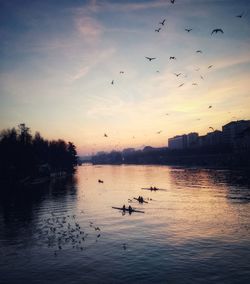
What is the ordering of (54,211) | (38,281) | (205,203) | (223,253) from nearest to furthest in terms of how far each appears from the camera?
1. (38,281)
2. (223,253)
3. (54,211)
4. (205,203)

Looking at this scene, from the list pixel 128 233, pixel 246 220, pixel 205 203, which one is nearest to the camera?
pixel 128 233

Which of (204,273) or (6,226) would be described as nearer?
(204,273)

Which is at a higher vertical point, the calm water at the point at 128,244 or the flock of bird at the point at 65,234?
the flock of bird at the point at 65,234

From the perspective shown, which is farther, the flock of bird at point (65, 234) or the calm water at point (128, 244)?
the flock of bird at point (65, 234)

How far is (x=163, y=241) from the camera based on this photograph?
4472 centimetres

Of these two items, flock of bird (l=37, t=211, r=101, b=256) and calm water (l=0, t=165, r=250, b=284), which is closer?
calm water (l=0, t=165, r=250, b=284)

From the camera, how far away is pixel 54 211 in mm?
73125

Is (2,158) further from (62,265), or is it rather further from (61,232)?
(62,265)

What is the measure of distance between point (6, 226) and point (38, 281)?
2966 centimetres

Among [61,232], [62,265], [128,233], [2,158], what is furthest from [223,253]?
[2,158]

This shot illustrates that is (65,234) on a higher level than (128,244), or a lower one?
higher

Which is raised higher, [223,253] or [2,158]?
[2,158]

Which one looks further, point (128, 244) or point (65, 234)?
point (65, 234)

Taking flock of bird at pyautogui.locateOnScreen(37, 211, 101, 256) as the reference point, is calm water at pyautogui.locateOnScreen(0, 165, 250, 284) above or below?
below
